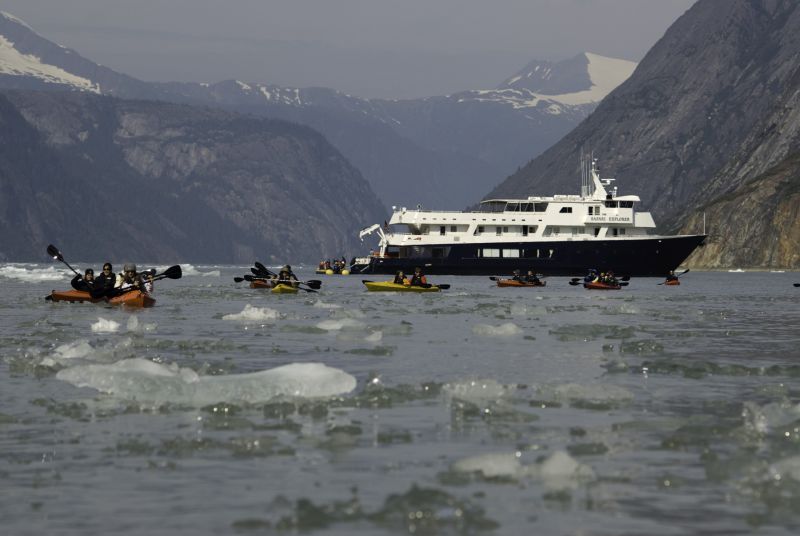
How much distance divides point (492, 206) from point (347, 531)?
134636mm

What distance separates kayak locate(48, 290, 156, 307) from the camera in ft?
187

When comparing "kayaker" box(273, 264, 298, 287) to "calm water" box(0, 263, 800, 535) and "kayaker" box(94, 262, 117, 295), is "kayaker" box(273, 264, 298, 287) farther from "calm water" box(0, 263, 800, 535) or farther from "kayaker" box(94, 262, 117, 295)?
"calm water" box(0, 263, 800, 535)

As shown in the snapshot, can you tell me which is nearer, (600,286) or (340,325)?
(340,325)

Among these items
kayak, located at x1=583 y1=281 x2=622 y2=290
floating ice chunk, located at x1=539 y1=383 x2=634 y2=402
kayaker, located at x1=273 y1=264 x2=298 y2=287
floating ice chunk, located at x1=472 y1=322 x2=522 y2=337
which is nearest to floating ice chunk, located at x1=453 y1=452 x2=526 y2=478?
floating ice chunk, located at x1=539 y1=383 x2=634 y2=402

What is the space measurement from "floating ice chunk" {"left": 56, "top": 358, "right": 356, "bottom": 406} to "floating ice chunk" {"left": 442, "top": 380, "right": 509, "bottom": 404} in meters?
1.88

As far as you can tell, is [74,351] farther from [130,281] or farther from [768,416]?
[130,281]

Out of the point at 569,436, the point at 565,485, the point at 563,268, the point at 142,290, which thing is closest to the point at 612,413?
the point at 569,436

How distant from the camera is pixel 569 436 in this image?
744 inches

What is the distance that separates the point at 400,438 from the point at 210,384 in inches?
183

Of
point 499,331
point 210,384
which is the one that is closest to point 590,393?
point 210,384

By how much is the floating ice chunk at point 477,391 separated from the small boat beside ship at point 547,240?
11463 cm

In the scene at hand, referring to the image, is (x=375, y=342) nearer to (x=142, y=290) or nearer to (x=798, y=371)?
(x=798, y=371)

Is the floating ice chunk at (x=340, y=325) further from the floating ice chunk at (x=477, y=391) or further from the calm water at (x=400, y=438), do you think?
the floating ice chunk at (x=477, y=391)

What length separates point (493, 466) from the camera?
16234mm
